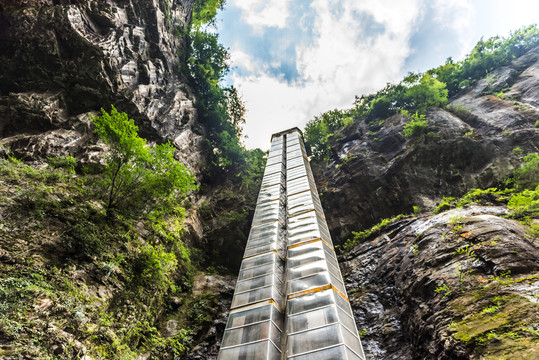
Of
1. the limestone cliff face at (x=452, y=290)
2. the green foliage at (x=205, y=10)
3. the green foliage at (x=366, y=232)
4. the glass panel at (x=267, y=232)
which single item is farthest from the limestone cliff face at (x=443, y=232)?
the green foliage at (x=205, y=10)

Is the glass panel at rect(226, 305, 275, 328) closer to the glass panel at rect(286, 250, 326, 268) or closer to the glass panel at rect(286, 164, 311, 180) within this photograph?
the glass panel at rect(286, 250, 326, 268)

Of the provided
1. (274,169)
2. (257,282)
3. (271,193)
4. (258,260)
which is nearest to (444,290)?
(257,282)

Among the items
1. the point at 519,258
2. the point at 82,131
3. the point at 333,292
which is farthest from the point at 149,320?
the point at 519,258

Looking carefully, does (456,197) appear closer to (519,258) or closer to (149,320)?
(519,258)

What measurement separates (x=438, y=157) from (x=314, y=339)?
13995mm

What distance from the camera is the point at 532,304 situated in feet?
18.8

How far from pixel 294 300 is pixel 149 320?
515 centimetres

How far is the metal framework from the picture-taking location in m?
7.02

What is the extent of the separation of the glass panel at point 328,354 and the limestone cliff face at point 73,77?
12447 millimetres

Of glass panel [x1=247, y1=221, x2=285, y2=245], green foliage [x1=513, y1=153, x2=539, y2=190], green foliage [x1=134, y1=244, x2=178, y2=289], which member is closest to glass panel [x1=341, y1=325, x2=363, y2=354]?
glass panel [x1=247, y1=221, x2=285, y2=245]

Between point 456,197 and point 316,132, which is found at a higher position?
point 316,132

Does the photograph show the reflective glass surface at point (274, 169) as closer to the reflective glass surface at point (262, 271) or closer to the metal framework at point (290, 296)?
the metal framework at point (290, 296)

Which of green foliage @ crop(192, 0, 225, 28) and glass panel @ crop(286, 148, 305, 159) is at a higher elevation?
green foliage @ crop(192, 0, 225, 28)

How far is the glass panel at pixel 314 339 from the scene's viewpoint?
267 inches
